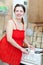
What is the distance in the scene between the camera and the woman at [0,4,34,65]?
2.19m

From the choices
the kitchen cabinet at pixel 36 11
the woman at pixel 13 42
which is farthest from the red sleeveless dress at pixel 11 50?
the kitchen cabinet at pixel 36 11

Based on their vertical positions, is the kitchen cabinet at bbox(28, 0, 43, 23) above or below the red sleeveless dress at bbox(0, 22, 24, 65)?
above

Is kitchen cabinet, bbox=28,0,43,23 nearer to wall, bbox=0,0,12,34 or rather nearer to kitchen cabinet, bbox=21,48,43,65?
wall, bbox=0,0,12,34

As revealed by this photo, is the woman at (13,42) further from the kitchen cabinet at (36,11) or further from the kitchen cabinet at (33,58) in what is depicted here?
the kitchen cabinet at (36,11)

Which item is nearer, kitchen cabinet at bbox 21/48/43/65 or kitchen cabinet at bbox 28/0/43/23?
kitchen cabinet at bbox 21/48/43/65

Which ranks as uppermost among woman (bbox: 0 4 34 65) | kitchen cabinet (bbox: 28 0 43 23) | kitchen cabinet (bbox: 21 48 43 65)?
kitchen cabinet (bbox: 28 0 43 23)

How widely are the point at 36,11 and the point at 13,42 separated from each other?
639 millimetres

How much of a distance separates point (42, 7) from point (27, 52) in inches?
25.8

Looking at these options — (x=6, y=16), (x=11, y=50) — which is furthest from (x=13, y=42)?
(x=6, y=16)

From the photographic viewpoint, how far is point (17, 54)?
88.7 inches

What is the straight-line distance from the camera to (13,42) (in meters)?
2.18

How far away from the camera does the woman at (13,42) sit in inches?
86.3

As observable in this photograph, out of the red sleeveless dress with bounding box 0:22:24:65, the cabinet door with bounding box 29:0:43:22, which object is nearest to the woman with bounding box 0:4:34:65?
the red sleeveless dress with bounding box 0:22:24:65

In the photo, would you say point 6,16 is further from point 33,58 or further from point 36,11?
point 33,58
